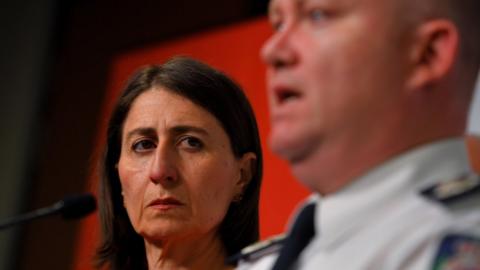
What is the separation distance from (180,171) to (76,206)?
18 cm

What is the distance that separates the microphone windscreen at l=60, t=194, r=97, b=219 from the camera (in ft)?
4.58

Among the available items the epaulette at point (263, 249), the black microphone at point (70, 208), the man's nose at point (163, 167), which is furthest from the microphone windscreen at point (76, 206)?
the epaulette at point (263, 249)

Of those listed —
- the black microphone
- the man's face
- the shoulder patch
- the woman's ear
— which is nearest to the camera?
the shoulder patch

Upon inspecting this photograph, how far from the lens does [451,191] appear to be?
32.1 inches

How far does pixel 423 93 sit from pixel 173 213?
602 mm

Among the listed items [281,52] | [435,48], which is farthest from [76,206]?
[435,48]

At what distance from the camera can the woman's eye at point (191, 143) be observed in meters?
1.43

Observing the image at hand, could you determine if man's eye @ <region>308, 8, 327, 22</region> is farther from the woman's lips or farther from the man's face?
the woman's lips

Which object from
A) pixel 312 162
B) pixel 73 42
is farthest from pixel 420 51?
pixel 73 42

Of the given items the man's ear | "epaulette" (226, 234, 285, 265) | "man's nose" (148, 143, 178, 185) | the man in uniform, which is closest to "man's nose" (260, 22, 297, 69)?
the man in uniform

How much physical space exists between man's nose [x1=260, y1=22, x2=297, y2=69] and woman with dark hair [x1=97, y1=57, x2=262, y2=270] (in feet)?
1.66

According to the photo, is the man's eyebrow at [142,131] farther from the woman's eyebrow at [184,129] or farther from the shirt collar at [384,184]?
the shirt collar at [384,184]

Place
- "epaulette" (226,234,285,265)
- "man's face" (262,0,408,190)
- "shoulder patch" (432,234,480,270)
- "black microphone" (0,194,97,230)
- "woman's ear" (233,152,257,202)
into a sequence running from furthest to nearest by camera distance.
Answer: "woman's ear" (233,152,257,202), "black microphone" (0,194,97,230), "epaulette" (226,234,285,265), "man's face" (262,0,408,190), "shoulder patch" (432,234,480,270)

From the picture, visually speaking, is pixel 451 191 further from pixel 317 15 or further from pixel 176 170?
pixel 176 170
